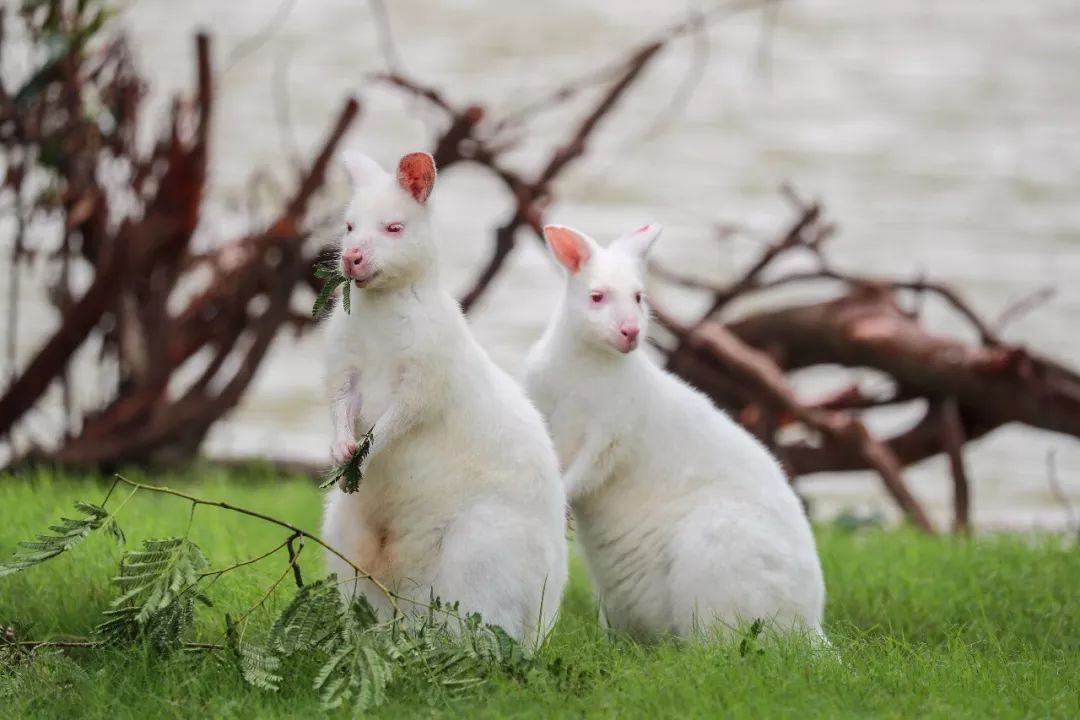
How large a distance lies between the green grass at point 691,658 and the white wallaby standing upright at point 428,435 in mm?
282

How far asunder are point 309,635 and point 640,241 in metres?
1.66

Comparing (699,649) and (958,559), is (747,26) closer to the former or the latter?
(958,559)

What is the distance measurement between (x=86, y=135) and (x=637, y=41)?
24.0 feet

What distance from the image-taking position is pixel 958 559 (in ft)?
20.2

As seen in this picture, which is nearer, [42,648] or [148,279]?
[42,648]

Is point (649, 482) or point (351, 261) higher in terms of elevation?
point (351, 261)

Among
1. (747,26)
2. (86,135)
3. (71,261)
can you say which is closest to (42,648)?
(86,135)

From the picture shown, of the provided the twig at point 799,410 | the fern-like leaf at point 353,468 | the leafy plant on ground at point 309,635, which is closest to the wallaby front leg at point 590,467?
the leafy plant on ground at point 309,635

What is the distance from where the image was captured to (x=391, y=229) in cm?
425

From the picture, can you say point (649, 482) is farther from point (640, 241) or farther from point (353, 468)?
point (353, 468)

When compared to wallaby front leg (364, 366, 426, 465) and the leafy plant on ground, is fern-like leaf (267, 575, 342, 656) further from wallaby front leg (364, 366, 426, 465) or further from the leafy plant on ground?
wallaby front leg (364, 366, 426, 465)

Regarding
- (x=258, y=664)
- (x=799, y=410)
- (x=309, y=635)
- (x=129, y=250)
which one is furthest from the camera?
→ (x=129, y=250)

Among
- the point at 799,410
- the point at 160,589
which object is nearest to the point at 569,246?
the point at 160,589

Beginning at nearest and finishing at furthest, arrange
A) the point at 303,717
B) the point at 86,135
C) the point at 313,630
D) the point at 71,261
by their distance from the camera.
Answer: the point at 303,717 → the point at 313,630 → the point at 86,135 → the point at 71,261
